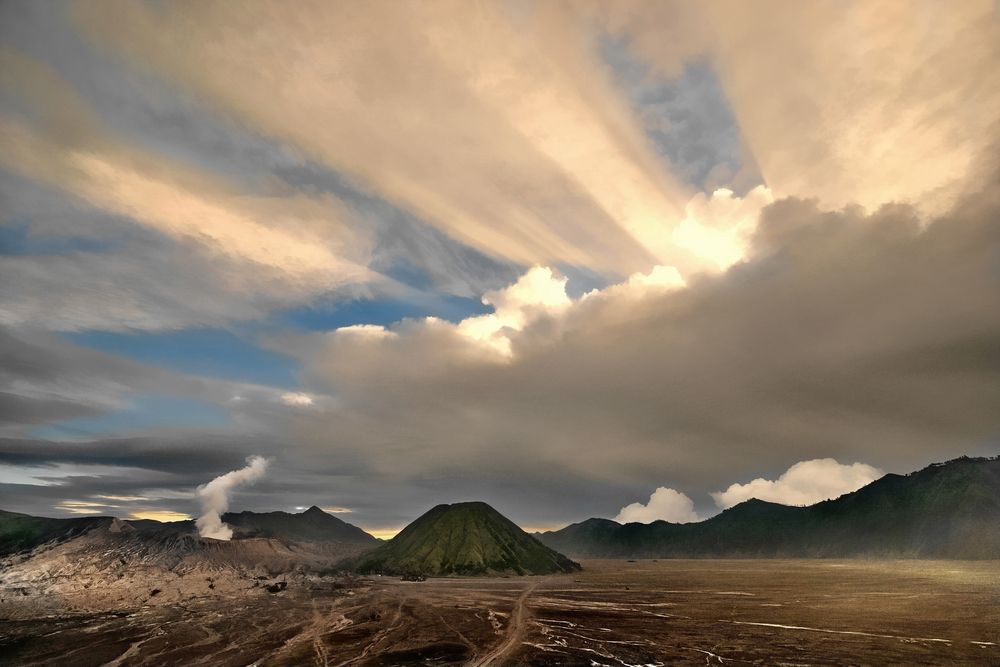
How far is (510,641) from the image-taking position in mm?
64125

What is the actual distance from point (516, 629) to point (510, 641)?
9.42 meters

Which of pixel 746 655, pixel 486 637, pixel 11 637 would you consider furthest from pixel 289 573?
pixel 746 655

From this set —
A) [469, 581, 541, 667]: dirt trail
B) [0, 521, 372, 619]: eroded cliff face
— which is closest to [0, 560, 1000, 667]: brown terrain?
[469, 581, 541, 667]: dirt trail

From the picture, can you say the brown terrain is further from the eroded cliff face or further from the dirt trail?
the eroded cliff face

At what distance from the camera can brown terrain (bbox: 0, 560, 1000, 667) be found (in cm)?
5497

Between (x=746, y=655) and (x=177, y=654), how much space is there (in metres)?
64.4

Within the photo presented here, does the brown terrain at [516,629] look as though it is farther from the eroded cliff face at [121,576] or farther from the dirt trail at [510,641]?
the eroded cliff face at [121,576]

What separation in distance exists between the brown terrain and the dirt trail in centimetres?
23

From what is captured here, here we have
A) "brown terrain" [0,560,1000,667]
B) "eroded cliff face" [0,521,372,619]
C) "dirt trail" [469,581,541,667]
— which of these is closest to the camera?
"dirt trail" [469,581,541,667]

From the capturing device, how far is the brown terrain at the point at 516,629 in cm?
5497

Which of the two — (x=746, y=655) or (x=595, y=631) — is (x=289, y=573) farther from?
(x=746, y=655)

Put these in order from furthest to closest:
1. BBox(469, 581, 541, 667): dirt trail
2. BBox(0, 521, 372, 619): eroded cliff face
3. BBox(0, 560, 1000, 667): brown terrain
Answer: BBox(0, 521, 372, 619): eroded cliff face, BBox(0, 560, 1000, 667): brown terrain, BBox(469, 581, 541, 667): dirt trail

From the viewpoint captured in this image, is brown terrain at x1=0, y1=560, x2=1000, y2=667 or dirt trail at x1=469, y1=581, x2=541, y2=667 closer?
dirt trail at x1=469, y1=581, x2=541, y2=667

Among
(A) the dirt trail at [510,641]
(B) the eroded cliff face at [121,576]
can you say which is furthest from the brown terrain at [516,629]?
(B) the eroded cliff face at [121,576]
